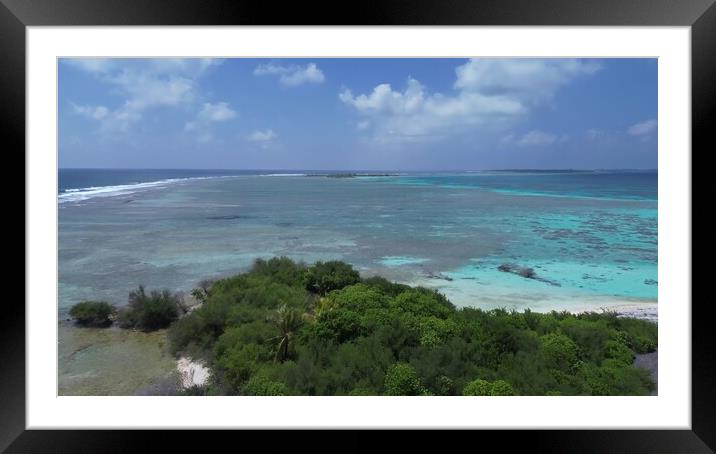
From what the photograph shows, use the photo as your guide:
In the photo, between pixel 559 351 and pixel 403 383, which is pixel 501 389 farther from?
pixel 559 351

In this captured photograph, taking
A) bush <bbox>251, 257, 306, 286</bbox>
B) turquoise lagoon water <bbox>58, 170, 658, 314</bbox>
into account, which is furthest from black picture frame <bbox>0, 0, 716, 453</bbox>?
turquoise lagoon water <bbox>58, 170, 658, 314</bbox>

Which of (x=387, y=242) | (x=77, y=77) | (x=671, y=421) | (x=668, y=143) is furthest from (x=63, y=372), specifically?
(x=77, y=77)

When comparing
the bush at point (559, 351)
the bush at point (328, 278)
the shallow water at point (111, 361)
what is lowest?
the shallow water at point (111, 361)

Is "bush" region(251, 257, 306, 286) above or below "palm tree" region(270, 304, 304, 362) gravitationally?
above

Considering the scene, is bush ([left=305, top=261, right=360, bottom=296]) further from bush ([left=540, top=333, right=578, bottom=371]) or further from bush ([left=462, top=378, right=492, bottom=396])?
bush ([left=462, top=378, right=492, bottom=396])

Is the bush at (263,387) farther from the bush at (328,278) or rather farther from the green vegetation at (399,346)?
the bush at (328,278)

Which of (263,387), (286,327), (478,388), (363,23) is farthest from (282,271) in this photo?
(363,23)

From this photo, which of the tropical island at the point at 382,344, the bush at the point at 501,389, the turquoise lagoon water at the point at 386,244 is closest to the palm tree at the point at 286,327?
the tropical island at the point at 382,344
